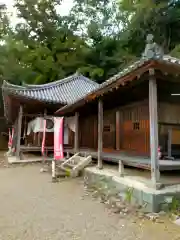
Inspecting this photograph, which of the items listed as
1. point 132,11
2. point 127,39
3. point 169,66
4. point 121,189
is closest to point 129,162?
point 121,189

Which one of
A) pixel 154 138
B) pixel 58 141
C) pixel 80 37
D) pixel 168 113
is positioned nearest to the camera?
pixel 154 138

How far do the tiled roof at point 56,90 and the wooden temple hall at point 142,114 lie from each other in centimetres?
349

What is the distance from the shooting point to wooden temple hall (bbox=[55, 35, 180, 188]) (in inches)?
230

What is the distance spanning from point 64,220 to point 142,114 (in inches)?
208

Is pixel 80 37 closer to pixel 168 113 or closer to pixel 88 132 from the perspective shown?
pixel 88 132

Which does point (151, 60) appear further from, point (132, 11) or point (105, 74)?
point (105, 74)

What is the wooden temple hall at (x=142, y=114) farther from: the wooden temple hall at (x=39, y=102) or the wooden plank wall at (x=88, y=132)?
the wooden temple hall at (x=39, y=102)

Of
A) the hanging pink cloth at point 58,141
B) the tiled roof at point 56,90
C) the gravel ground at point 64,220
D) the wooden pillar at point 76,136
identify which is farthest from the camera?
the tiled roof at point 56,90

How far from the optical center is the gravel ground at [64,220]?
14.1 ft

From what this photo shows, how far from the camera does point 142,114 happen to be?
915 centimetres

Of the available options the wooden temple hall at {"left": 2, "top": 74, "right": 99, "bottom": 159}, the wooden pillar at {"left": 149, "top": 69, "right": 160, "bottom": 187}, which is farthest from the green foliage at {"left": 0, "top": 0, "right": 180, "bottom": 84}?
the wooden pillar at {"left": 149, "top": 69, "right": 160, "bottom": 187}

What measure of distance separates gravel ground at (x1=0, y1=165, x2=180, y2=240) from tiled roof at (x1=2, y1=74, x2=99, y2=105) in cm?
784

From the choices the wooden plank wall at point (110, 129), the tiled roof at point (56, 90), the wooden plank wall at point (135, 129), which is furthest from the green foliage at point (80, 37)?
the wooden plank wall at point (135, 129)

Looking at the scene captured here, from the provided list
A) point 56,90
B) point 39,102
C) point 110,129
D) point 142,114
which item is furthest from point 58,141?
point 56,90
